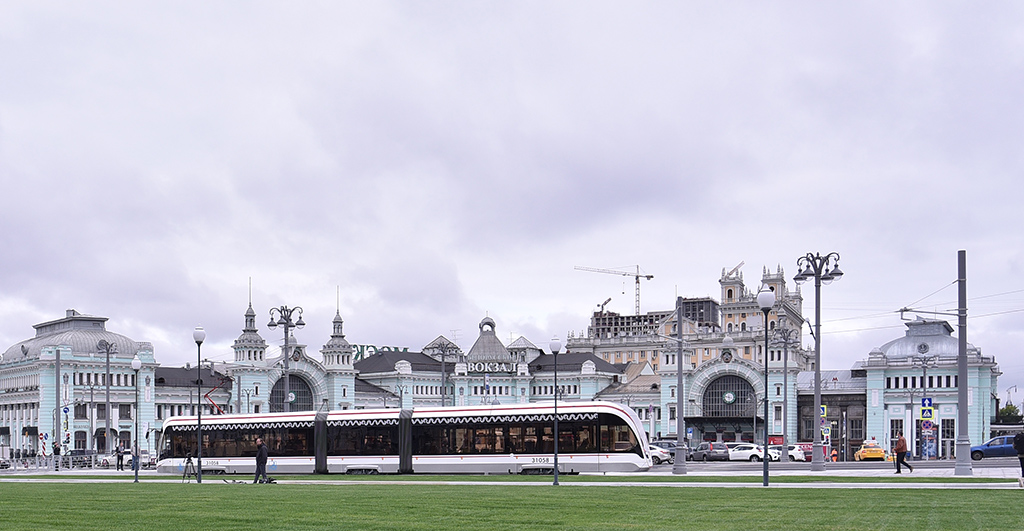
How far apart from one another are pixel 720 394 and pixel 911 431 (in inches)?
907

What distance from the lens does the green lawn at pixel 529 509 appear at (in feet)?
68.7

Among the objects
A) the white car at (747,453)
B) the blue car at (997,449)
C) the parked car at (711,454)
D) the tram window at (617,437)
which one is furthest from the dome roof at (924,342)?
the tram window at (617,437)

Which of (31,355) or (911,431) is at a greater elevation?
(31,355)

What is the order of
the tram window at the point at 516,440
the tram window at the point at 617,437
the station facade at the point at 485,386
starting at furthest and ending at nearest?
the station facade at the point at 485,386
the tram window at the point at 516,440
the tram window at the point at 617,437

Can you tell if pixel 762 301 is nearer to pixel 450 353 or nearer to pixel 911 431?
pixel 911 431

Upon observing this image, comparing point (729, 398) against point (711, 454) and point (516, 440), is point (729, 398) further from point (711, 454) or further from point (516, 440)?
point (516, 440)

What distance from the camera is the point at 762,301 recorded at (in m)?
37.0

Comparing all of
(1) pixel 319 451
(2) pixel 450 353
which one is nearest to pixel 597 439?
(1) pixel 319 451

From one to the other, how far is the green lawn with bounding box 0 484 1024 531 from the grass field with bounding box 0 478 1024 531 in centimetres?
2

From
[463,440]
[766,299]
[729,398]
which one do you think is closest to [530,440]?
[463,440]

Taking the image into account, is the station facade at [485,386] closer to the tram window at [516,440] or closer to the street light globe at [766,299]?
the tram window at [516,440]

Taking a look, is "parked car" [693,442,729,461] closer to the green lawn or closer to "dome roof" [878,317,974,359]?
"dome roof" [878,317,974,359]

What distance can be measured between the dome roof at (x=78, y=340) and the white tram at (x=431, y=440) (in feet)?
245

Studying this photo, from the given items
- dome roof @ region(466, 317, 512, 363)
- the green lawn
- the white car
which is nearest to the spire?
dome roof @ region(466, 317, 512, 363)
